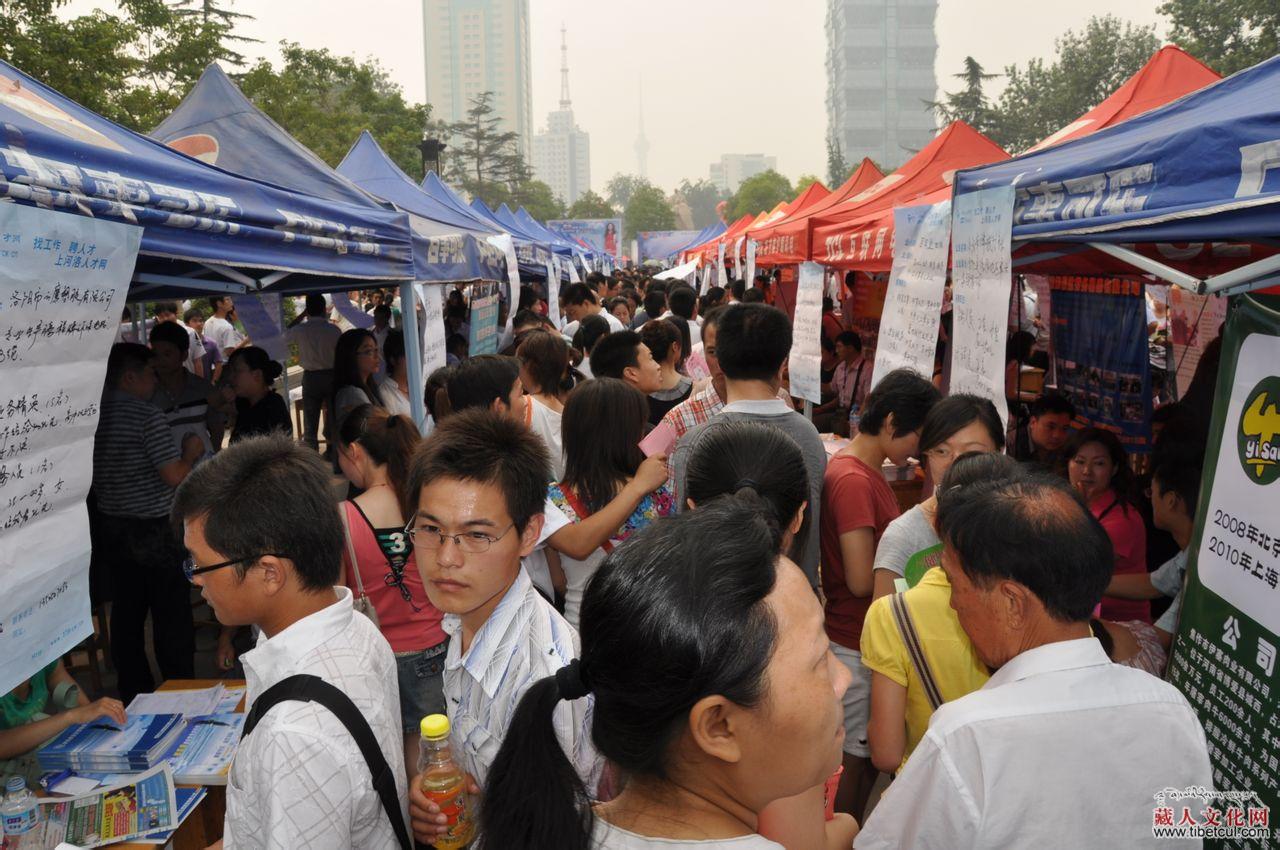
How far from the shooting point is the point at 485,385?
133 inches

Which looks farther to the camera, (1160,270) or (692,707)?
(1160,270)

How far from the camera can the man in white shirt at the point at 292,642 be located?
56.1 inches

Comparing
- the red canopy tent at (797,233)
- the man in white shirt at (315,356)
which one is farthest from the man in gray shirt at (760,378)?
the man in white shirt at (315,356)

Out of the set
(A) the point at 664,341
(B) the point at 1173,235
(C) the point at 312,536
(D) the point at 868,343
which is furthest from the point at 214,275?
(D) the point at 868,343

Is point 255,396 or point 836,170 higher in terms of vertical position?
point 836,170

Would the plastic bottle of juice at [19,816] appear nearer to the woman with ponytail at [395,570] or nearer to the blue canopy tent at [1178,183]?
the woman with ponytail at [395,570]

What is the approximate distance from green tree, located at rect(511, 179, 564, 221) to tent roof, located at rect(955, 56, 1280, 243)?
7368 centimetres

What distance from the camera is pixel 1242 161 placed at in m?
1.93

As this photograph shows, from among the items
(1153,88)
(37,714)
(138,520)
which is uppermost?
(1153,88)

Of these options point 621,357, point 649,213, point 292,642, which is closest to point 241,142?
point 621,357

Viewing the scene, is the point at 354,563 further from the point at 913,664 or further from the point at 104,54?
the point at 104,54

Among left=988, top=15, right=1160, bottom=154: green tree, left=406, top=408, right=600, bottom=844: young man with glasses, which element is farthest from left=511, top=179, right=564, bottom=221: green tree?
left=406, top=408, right=600, bottom=844: young man with glasses

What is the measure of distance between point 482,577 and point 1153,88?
412 centimetres

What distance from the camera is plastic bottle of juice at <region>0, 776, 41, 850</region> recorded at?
6.74 feet
